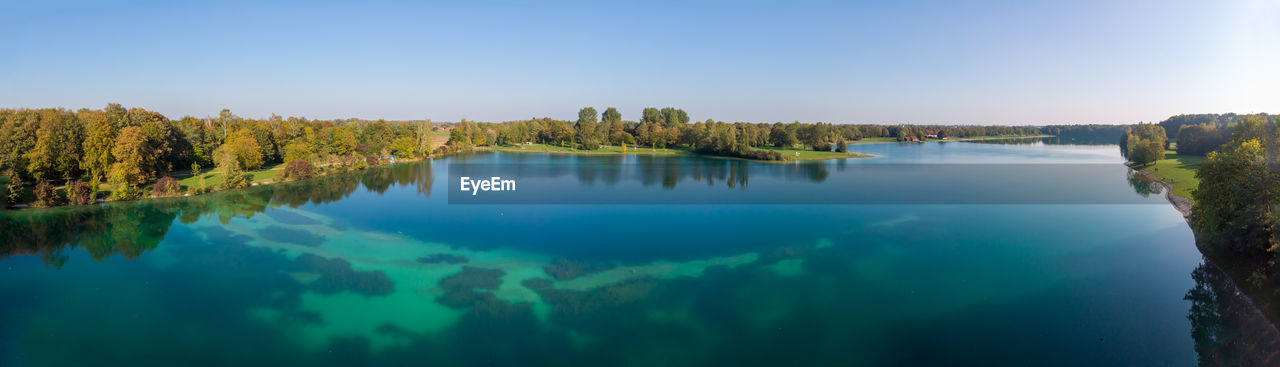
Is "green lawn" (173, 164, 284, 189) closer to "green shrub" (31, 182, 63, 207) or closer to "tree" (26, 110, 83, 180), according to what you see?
"tree" (26, 110, 83, 180)

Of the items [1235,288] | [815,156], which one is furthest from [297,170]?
[815,156]

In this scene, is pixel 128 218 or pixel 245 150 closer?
pixel 128 218

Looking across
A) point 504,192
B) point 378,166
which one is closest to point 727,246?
point 504,192

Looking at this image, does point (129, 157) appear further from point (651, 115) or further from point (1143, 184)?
point (651, 115)

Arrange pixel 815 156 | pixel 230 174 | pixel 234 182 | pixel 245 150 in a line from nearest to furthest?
pixel 230 174 → pixel 234 182 → pixel 245 150 → pixel 815 156

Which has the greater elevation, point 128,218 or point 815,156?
point 815,156

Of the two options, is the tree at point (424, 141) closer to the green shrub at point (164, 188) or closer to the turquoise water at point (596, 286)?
the green shrub at point (164, 188)

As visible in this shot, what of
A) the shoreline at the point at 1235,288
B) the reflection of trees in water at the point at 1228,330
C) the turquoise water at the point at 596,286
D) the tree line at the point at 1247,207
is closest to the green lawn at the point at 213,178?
the turquoise water at the point at 596,286
